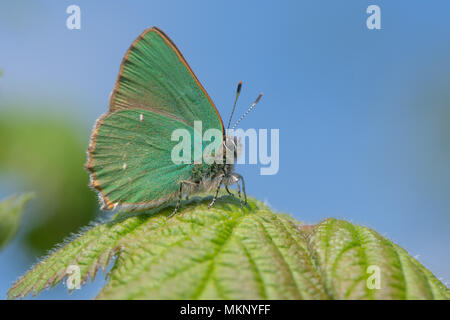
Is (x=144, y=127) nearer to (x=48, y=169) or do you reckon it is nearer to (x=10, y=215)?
(x=10, y=215)

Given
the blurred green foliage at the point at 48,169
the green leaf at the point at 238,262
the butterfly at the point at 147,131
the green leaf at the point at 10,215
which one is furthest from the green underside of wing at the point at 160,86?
the blurred green foliage at the point at 48,169

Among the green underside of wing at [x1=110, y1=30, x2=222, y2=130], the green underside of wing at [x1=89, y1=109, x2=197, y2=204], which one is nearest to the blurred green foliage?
the green underside of wing at [x1=89, y1=109, x2=197, y2=204]

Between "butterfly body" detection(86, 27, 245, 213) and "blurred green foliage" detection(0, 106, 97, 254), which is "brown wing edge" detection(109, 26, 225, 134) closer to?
"butterfly body" detection(86, 27, 245, 213)

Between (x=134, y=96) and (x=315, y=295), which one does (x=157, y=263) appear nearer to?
(x=315, y=295)

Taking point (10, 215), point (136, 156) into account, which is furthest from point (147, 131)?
point (10, 215)

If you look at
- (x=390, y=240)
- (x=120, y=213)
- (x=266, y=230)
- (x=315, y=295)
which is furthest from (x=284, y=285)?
(x=120, y=213)

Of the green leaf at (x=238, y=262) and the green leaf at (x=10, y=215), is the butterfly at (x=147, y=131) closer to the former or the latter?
the green leaf at (x=238, y=262)

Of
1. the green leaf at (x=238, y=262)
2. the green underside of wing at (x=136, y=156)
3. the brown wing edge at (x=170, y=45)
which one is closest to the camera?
the green leaf at (x=238, y=262)
